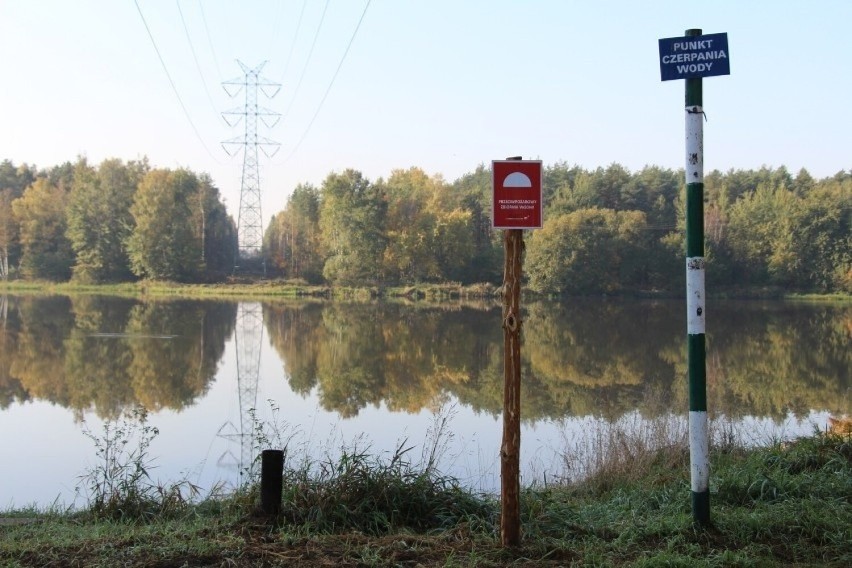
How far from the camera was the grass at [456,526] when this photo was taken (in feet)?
13.5

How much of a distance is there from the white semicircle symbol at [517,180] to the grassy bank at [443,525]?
191cm

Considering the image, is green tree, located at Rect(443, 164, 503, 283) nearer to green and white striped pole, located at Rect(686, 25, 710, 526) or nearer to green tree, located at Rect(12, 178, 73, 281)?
green tree, located at Rect(12, 178, 73, 281)

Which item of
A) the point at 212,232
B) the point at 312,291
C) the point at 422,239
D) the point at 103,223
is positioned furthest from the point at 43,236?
the point at 422,239

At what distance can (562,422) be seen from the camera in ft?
42.2

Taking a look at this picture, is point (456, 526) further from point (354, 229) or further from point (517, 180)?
point (354, 229)

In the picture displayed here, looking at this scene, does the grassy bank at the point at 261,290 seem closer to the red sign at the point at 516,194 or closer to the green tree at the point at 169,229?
the green tree at the point at 169,229

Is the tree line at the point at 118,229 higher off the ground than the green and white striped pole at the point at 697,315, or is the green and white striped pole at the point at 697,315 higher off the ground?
the tree line at the point at 118,229

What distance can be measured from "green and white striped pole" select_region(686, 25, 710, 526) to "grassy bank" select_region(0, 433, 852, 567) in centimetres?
26

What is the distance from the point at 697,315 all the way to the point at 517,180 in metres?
1.27

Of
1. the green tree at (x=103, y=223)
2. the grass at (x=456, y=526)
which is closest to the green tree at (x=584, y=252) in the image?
the green tree at (x=103, y=223)

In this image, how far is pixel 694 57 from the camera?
4574mm

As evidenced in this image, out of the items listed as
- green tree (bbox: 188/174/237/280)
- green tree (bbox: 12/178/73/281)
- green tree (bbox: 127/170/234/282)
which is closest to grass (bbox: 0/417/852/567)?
green tree (bbox: 127/170/234/282)

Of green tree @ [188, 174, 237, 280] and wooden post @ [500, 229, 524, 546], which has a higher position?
green tree @ [188, 174, 237, 280]

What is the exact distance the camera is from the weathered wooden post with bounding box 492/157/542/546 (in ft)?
13.8
